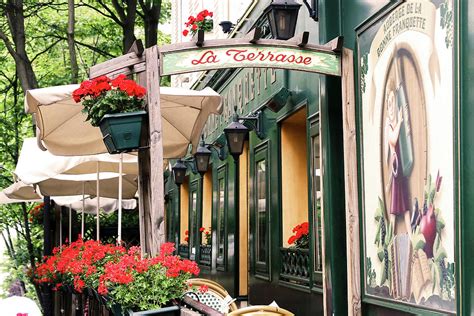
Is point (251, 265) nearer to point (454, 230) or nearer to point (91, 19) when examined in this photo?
point (454, 230)

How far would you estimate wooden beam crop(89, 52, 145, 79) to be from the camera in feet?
23.9

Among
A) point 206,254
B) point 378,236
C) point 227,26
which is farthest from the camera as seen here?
point 206,254

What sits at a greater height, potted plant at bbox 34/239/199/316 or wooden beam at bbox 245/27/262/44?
wooden beam at bbox 245/27/262/44

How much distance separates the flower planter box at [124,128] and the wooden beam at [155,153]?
128 millimetres

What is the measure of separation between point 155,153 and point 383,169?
1837 millimetres

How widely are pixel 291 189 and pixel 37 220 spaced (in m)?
12.2

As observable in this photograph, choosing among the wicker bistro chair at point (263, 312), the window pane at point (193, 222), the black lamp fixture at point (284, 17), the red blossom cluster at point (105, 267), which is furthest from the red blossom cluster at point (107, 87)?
the window pane at point (193, 222)

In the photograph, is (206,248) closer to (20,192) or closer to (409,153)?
(20,192)

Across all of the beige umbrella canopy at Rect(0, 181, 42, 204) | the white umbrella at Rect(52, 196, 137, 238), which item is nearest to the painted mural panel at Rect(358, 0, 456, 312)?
the beige umbrella canopy at Rect(0, 181, 42, 204)

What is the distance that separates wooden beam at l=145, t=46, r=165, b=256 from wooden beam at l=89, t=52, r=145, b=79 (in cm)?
Answer: 20

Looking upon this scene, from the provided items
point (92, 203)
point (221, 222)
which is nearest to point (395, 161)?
point (221, 222)

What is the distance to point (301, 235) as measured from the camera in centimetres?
1022

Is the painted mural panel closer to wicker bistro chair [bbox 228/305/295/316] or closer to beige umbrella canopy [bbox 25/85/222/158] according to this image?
wicker bistro chair [bbox 228/305/295/316]

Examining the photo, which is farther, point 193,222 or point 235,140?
point 193,222
